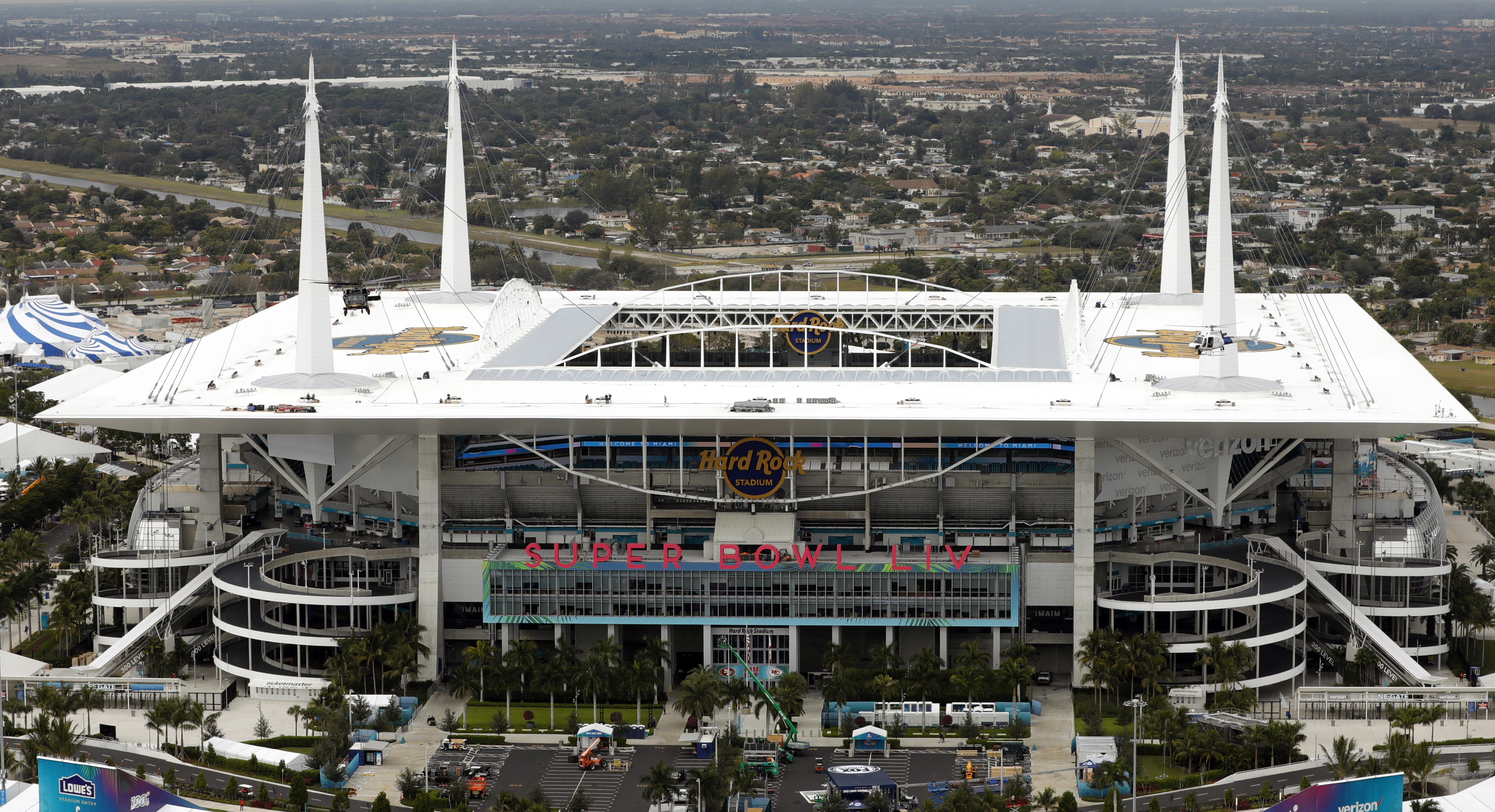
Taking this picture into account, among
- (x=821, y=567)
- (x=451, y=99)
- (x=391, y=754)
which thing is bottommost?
(x=391, y=754)

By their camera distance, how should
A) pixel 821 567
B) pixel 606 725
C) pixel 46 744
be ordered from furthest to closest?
pixel 821 567
pixel 606 725
pixel 46 744

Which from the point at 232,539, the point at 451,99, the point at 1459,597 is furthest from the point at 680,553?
the point at 451,99

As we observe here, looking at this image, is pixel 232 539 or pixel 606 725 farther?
pixel 232 539

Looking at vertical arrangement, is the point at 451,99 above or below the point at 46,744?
above

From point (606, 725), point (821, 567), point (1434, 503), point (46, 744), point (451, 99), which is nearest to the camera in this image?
point (46, 744)

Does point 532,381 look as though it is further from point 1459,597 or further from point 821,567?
point 1459,597

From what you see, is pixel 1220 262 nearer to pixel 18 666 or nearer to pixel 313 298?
pixel 313 298

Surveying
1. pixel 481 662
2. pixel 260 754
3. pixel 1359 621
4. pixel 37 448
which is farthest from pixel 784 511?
pixel 37 448
